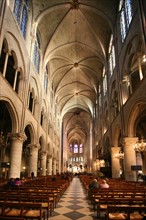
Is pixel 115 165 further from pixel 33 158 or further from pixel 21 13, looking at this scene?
pixel 21 13

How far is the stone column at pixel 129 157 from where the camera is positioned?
1487 centimetres

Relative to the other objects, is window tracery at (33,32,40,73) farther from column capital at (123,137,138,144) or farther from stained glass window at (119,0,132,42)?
column capital at (123,137,138,144)

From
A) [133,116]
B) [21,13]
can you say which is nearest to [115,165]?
[133,116]

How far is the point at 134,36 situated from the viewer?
14250 millimetres

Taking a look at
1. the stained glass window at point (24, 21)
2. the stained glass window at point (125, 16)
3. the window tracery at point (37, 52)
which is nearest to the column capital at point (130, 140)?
the stained glass window at point (125, 16)

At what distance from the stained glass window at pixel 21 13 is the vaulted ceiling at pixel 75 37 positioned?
7.20 ft

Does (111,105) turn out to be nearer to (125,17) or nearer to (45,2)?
(125,17)

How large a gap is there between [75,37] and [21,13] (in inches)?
425

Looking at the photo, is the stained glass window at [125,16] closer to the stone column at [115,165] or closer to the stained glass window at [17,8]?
the stained glass window at [17,8]

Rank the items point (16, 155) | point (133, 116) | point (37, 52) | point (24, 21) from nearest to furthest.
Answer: point (16, 155)
point (133, 116)
point (24, 21)
point (37, 52)

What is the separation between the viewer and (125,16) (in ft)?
56.8

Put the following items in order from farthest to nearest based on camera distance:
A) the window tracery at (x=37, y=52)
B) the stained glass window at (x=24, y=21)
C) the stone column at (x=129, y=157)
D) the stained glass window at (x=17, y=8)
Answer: the window tracery at (x=37, y=52) → the stained glass window at (x=24, y=21) → the stained glass window at (x=17, y=8) → the stone column at (x=129, y=157)

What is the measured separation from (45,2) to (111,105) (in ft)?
48.0

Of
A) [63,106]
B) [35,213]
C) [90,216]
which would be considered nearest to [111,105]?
[90,216]
